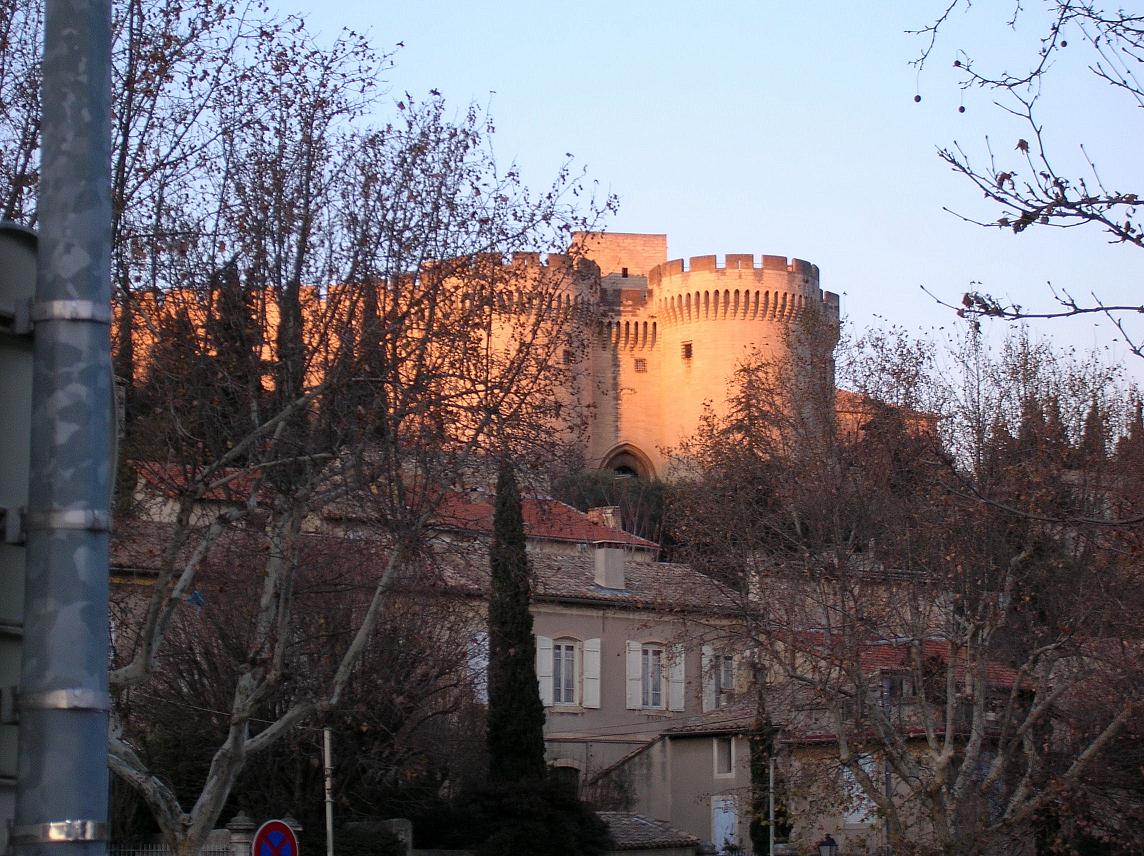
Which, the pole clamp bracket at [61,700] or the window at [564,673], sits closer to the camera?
the pole clamp bracket at [61,700]

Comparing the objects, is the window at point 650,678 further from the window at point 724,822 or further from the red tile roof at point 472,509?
the window at point 724,822

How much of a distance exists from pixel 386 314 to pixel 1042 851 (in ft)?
61.4

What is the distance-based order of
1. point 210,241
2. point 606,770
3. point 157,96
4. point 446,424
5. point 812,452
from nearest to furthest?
point 157,96, point 210,241, point 446,424, point 812,452, point 606,770

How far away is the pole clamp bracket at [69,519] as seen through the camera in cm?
298

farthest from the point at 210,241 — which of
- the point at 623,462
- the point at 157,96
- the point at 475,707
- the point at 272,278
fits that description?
the point at 623,462

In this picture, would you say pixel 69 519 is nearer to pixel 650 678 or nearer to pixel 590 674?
pixel 590 674

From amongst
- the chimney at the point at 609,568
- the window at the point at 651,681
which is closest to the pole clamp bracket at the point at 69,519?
the window at the point at 651,681

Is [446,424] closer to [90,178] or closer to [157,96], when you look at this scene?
[157,96]

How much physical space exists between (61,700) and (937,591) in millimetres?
23167

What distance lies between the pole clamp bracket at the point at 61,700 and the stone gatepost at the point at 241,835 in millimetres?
19358

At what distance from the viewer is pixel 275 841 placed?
12328mm

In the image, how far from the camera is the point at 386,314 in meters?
15.0

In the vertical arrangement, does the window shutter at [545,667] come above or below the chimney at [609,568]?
below

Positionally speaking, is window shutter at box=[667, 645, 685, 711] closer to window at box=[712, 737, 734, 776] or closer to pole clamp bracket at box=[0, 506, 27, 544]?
window at box=[712, 737, 734, 776]
